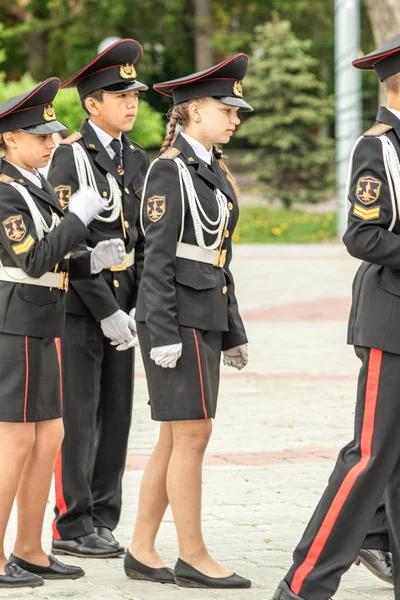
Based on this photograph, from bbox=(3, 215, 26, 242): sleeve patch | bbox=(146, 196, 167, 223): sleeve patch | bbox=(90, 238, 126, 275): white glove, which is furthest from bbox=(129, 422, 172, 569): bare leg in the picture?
bbox=(3, 215, 26, 242): sleeve patch

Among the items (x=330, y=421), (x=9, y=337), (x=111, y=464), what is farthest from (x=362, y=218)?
(x=330, y=421)

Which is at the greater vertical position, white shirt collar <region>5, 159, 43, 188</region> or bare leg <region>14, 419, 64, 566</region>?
white shirt collar <region>5, 159, 43, 188</region>

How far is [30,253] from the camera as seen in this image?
4.63 m

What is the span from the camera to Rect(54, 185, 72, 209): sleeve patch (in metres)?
5.39

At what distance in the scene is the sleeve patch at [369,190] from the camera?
4.12 meters

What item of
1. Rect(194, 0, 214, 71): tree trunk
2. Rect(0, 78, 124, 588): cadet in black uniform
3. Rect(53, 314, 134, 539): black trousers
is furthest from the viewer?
Rect(194, 0, 214, 71): tree trunk

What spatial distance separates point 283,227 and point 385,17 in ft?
16.7

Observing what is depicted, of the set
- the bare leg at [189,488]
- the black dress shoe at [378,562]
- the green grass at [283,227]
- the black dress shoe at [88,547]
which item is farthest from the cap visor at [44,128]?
the green grass at [283,227]

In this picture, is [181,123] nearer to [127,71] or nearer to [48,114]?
[48,114]

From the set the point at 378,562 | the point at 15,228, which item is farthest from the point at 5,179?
the point at 378,562

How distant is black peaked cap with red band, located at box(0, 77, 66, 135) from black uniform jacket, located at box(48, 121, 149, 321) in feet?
1.89

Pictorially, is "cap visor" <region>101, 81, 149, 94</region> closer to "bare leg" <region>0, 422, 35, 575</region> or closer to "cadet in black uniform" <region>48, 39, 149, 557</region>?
"cadet in black uniform" <region>48, 39, 149, 557</region>

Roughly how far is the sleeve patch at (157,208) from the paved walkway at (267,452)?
139cm

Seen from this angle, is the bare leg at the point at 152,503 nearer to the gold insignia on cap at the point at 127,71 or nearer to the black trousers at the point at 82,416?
the black trousers at the point at 82,416
